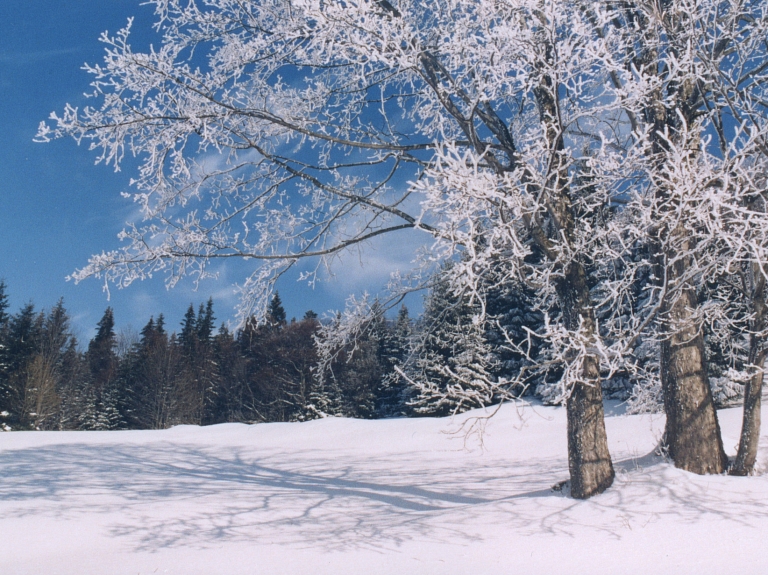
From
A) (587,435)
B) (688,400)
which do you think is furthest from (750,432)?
(587,435)

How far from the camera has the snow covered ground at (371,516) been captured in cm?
338

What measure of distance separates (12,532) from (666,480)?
20.2ft

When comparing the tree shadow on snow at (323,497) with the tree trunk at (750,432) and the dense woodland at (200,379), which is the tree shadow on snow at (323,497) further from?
the dense woodland at (200,379)

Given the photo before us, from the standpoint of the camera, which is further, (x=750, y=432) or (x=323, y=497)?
(x=323, y=497)

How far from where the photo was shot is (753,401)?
4766 mm

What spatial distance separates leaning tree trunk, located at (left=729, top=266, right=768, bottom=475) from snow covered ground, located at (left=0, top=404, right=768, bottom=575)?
32cm

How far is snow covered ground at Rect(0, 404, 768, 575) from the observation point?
11.1ft

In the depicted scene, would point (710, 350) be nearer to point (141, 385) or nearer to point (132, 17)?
point (132, 17)

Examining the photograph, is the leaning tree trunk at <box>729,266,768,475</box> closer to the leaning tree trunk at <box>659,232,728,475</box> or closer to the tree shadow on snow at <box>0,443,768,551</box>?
the leaning tree trunk at <box>659,232,728,475</box>

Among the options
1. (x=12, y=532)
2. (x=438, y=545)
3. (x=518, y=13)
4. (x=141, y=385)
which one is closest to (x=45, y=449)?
(x=12, y=532)

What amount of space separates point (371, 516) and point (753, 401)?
379 cm

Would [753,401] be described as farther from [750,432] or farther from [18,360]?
[18,360]

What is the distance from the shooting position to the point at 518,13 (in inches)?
160

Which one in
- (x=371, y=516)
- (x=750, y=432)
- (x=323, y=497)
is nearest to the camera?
(x=750, y=432)
